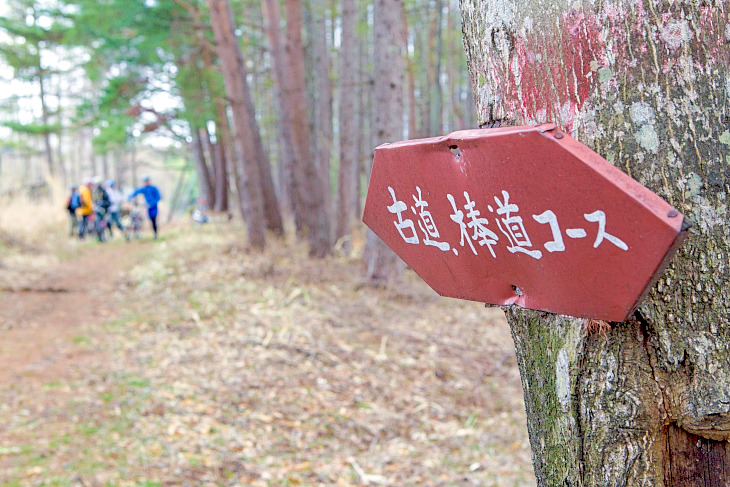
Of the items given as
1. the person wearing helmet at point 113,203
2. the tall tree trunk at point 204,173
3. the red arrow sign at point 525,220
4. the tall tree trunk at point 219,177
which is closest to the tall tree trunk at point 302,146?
the person wearing helmet at point 113,203

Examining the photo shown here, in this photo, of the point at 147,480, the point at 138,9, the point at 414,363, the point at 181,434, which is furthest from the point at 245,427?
the point at 138,9

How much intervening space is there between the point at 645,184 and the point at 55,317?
22.9ft

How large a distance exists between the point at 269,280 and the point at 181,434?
381cm

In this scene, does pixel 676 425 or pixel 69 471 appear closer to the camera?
pixel 676 425

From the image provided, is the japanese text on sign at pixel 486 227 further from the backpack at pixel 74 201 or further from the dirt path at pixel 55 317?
the backpack at pixel 74 201

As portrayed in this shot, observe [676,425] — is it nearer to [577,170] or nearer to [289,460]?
[577,170]

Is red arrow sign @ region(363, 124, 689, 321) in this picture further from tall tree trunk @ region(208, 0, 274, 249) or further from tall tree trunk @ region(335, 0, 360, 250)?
tall tree trunk @ region(208, 0, 274, 249)

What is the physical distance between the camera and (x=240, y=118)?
9430 millimetres

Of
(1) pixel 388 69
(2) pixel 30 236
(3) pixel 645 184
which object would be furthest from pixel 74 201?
(3) pixel 645 184

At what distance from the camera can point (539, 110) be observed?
120cm

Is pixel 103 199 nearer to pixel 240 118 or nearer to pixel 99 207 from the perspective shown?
pixel 99 207

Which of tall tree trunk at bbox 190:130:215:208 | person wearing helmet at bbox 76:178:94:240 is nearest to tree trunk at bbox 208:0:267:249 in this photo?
person wearing helmet at bbox 76:178:94:240

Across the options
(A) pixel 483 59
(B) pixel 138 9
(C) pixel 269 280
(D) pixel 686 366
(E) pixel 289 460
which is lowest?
(E) pixel 289 460

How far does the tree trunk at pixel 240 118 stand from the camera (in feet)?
30.3
